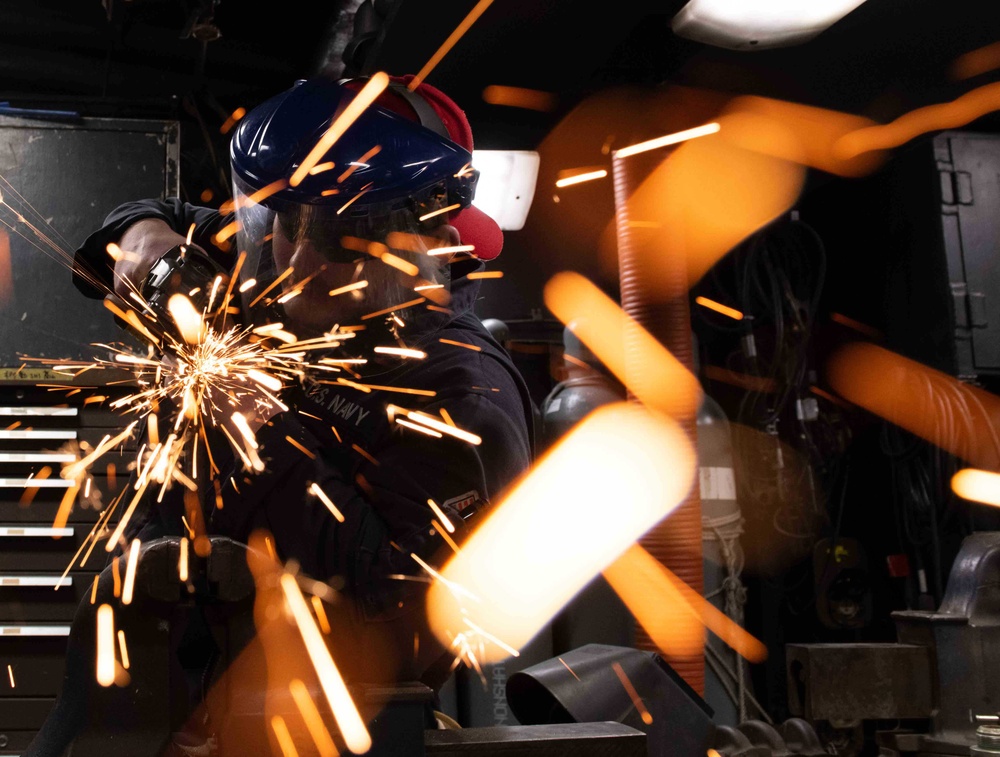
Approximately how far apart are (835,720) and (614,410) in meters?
1.15

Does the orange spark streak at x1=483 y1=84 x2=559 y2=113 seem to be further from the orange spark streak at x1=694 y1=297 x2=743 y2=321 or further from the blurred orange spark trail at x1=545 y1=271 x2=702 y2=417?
the orange spark streak at x1=694 y1=297 x2=743 y2=321

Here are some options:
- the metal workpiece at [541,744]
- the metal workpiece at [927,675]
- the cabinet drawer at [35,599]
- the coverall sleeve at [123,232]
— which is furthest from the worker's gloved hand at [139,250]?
the metal workpiece at [927,675]

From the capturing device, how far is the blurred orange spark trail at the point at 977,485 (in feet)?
10.6

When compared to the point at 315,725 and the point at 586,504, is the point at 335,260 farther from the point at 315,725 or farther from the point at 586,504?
the point at 586,504

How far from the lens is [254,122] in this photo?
153 centimetres

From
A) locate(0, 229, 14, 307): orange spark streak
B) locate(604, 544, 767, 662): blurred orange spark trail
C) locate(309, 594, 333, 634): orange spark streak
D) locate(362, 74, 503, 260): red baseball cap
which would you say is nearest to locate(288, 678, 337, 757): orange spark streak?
locate(309, 594, 333, 634): orange spark streak

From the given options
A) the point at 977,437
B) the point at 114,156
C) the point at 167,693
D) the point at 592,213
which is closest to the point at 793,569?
the point at 977,437

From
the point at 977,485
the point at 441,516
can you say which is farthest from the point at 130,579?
the point at 977,485

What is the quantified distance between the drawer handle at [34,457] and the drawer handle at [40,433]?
0.05 metres

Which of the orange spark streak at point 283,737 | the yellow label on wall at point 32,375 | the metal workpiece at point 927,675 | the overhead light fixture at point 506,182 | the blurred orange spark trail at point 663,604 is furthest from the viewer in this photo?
the overhead light fixture at point 506,182

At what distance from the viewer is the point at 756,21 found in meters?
2.57

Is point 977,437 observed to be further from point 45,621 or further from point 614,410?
point 45,621

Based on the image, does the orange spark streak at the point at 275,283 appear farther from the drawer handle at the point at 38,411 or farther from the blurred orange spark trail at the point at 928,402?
the blurred orange spark trail at the point at 928,402

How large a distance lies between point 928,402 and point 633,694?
231cm
